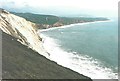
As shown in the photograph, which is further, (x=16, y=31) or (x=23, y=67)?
(x=16, y=31)

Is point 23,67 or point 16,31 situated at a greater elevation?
point 16,31

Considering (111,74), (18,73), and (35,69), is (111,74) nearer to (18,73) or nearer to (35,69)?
(35,69)

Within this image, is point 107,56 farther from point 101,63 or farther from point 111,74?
point 111,74

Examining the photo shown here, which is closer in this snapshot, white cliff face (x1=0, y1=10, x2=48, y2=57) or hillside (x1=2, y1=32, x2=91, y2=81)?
hillside (x1=2, y1=32, x2=91, y2=81)

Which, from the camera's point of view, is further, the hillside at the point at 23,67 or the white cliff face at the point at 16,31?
the white cliff face at the point at 16,31

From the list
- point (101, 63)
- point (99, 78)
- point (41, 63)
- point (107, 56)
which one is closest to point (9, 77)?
point (41, 63)

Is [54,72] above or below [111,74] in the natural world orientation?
above

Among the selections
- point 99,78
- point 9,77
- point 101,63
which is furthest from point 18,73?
point 101,63

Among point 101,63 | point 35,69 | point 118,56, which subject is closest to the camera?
point 35,69

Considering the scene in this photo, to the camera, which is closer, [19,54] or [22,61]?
[22,61]

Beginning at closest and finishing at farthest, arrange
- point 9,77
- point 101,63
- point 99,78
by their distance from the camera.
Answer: point 9,77 → point 99,78 → point 101,63
